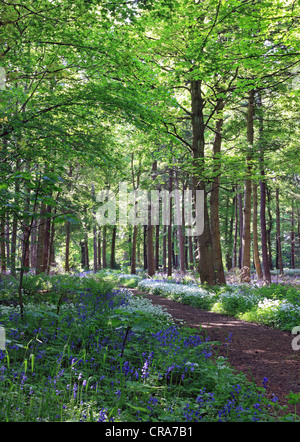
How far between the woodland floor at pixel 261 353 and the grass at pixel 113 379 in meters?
0.48

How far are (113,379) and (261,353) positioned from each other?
11.4 ft

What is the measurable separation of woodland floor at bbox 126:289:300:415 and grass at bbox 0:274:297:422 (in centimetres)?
→ 48

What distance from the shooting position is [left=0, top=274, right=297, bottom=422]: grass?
2613 millimetres

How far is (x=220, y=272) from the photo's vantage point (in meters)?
13.6

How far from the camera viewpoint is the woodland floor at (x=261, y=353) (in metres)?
4.16

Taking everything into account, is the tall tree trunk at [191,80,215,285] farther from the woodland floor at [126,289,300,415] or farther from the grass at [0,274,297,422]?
the grass at [0,274,297,422]

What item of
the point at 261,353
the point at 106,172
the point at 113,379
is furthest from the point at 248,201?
the point at 113,379

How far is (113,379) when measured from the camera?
324 centimetres

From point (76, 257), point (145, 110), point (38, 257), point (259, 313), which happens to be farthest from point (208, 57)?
point (76, 257)

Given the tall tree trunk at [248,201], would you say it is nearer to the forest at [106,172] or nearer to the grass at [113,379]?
the forest at [106,172]

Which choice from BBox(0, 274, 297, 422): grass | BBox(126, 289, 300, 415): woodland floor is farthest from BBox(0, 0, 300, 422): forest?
BBox(126, 289, 300, 415): woodland floor
